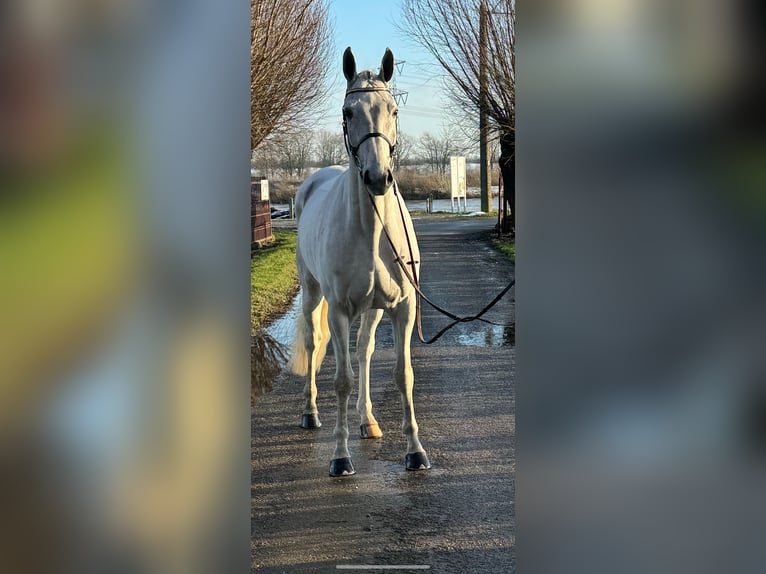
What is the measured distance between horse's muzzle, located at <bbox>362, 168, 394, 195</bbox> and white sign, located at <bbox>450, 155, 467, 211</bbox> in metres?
0.30

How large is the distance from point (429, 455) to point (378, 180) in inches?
55.8

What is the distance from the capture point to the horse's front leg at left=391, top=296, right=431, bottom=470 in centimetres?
367

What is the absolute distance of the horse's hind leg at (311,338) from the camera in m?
4.40

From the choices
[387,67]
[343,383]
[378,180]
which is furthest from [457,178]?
[343,383]

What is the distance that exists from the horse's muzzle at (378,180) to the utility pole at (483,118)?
1.63ft

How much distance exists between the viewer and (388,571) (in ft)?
8.51

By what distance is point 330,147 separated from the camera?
3588 millimetres

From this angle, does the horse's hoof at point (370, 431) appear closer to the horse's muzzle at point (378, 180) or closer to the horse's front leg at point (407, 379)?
the horse's front leg at point (407, 379)

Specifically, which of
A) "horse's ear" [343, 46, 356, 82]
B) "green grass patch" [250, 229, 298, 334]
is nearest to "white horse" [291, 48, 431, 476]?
"horse's ear" [343, 46, 356, 82]

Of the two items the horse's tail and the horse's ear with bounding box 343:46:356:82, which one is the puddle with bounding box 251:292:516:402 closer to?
the horse's tail
